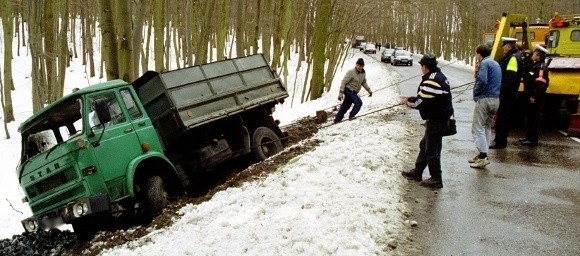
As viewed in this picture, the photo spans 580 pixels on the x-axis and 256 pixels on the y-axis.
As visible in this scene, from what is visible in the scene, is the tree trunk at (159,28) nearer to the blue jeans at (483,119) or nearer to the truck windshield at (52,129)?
the truck windshield at (52,129)

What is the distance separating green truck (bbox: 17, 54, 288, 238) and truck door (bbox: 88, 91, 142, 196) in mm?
15

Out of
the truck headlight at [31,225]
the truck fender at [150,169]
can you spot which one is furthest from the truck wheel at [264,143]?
the truck headlight at [31,225]

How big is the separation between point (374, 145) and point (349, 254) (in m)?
4.70

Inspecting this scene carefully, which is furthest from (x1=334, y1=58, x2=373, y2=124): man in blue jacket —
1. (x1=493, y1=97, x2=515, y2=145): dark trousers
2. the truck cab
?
the truck cab

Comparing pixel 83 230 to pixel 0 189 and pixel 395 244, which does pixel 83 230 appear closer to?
pixel 395 244

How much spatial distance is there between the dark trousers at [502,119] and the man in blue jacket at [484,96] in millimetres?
1309

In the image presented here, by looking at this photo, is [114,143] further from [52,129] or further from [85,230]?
[85,230]

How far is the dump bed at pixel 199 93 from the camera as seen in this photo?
845 centimetres

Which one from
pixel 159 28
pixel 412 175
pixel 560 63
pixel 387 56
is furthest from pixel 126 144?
pixel 387 56

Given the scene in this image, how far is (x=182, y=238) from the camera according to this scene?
547cm

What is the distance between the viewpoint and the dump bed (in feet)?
27.7

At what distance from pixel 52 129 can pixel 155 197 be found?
76.9 inches

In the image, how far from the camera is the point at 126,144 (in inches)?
296

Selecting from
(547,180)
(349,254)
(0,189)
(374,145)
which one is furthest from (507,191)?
(0,189)
